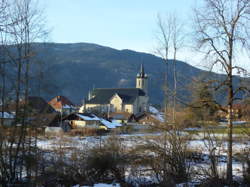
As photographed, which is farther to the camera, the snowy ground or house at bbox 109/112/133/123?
house at bbox 109/112/133/123

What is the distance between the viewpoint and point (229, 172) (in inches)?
487

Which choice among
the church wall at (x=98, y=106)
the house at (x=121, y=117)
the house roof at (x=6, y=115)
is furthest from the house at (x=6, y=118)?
the church wall at (x=98, y=106)

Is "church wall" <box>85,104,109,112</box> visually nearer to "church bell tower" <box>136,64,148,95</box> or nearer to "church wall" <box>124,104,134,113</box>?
"church wall" <box>124,104,134,113</box>

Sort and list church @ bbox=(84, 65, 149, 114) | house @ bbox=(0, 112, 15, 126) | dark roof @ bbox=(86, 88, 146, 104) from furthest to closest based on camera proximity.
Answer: dark roof @ bbox=(86, 88, 146, 104) < church @ bbox=(84, 65, 149, 114) < house @ bbox=(0, 112, 15, 126)

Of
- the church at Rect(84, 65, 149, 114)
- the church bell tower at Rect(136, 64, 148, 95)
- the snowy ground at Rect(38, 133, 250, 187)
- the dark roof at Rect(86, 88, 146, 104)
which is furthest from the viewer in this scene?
the church bell tower at Rect(136, 64, 148, 95)

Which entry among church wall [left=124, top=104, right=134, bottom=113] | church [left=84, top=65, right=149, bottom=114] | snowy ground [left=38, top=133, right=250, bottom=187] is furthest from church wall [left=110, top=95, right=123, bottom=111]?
snowy ground [left=38, top=133, right=250, bottom=187]

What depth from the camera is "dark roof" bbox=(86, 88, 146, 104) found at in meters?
114

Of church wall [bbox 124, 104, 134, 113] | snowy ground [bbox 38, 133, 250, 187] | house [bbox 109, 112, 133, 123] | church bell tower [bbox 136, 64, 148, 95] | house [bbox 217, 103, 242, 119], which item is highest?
church bell tower [bbox 136, 64, 148, 95]

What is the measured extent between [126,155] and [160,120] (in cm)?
300

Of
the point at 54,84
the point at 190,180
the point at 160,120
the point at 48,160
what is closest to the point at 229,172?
the point at 190,180

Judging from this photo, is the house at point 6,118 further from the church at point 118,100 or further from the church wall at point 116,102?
the church wall at point 116,102

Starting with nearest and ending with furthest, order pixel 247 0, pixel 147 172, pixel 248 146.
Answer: pixel 247 0 < pixel 147 172 < pixel 248 146

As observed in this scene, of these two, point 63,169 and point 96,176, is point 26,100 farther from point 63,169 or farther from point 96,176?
point 96,176

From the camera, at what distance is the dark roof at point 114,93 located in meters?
114
